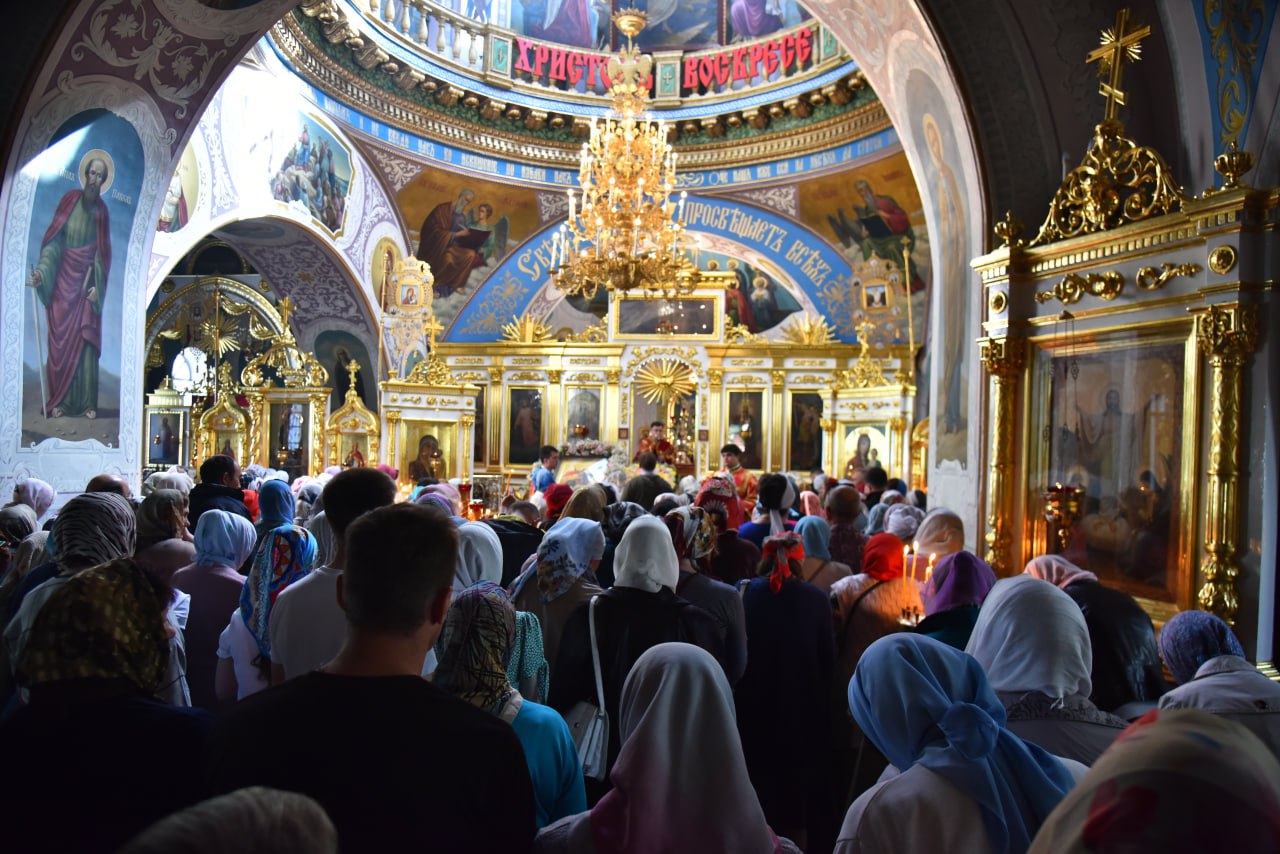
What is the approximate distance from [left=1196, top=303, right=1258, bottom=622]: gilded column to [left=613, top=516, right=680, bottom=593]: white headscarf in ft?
10.9

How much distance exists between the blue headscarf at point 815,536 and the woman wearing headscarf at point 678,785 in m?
3.03

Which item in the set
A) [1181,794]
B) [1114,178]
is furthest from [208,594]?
[1114,178]

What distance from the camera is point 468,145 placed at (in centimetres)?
1819

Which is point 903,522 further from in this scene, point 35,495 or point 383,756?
point 35,495

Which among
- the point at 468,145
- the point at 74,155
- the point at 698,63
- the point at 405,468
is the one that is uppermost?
the point at 698,63

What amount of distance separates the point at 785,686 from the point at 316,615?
200 cm

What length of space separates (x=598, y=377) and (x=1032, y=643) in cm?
1621

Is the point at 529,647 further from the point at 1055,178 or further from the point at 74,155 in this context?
the point at 74,155

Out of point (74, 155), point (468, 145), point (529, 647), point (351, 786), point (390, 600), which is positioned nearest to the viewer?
point (351, 786)

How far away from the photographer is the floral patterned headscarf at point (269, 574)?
359 cm

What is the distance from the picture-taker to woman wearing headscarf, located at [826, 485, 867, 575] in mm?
5855

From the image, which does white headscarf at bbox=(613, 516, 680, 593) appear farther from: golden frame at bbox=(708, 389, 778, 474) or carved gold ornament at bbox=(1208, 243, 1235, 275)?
golden frame at bbox=(708, 389, 778, 474)

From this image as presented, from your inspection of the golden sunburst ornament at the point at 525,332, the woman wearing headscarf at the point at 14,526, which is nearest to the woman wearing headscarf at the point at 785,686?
the woman wearing headscarf at the point at 14,526

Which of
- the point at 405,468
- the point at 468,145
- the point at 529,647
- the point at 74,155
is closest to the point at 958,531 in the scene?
the point at 529,647
